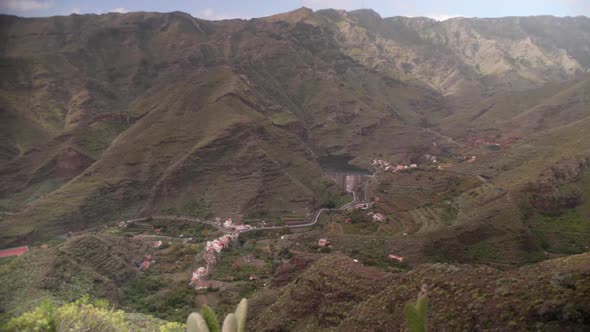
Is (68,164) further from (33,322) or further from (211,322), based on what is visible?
(211,322)

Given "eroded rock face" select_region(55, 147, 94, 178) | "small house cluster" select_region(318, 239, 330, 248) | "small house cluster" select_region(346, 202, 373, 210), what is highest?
"eroded rock face" select_region(55, 147, 94, 178)

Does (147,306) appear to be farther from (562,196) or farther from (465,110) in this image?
(465,110)

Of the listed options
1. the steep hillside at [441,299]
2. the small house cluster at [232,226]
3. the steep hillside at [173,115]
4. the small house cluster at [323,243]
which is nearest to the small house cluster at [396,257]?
the small house cluster at [323,243]

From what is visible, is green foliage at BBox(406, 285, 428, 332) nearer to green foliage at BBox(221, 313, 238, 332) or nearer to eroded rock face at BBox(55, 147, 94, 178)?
green foliage at BBox(221, 313, 238, 332)

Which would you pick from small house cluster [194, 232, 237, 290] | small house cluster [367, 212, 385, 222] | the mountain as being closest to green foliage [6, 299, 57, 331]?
small house cluster [194, 232, 237, 290]

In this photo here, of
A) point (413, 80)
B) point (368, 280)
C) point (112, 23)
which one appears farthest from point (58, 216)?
point (413, 80)

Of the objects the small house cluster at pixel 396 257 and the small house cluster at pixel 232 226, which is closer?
the small house cluster at pixel 396 257

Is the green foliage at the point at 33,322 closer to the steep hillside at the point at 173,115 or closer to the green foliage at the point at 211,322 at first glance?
the green foliage at the point at 211,322

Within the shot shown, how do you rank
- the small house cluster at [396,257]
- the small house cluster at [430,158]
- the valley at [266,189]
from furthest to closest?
the small house cluster at [430,158] → the small house cluster at [396,257] → the valley at [266,189]

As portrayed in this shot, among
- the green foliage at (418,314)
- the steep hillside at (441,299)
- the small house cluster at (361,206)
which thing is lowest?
the small house cluster at (361,206)
